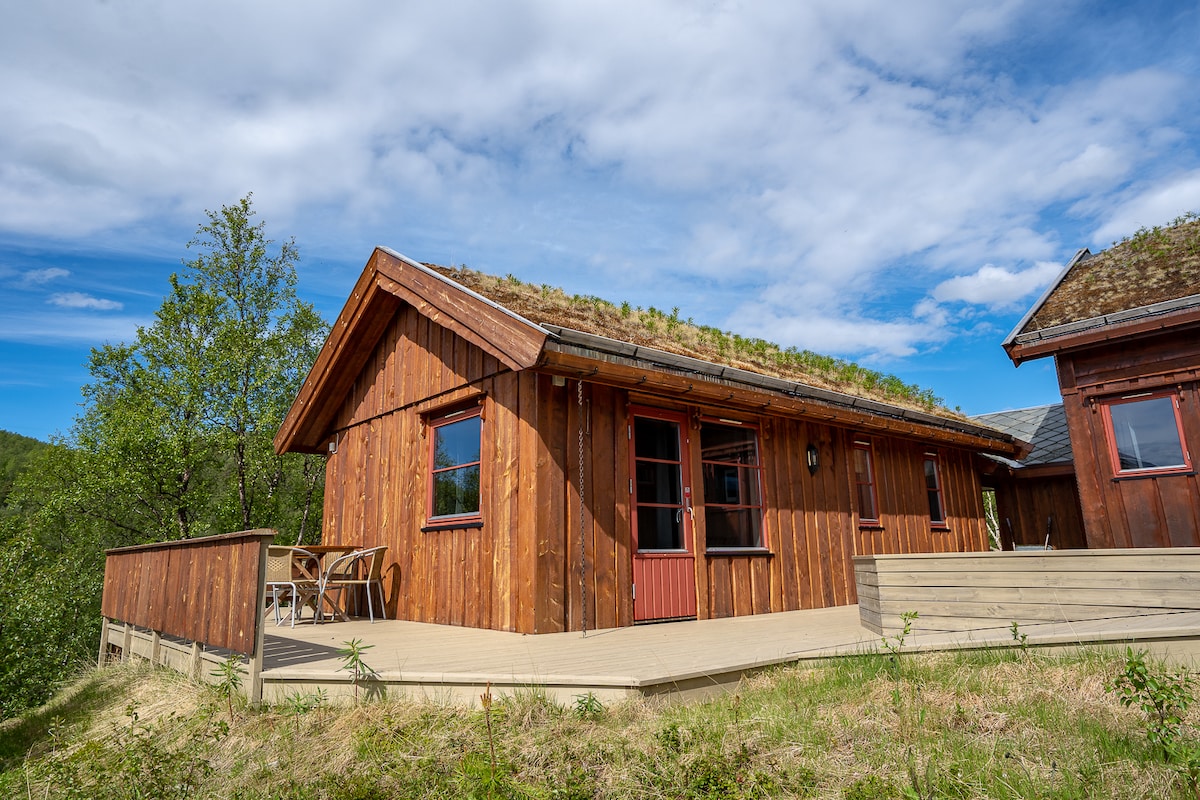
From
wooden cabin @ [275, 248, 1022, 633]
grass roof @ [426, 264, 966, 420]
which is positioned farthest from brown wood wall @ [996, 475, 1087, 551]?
wooden cabin @ [275, 248, 1022, 633]

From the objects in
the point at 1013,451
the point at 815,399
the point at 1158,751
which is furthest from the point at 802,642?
the point at 1013,451

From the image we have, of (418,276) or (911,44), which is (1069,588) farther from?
(911,44)

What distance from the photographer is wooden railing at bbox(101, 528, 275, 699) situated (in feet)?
13.1

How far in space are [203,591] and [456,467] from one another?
2.56 metres

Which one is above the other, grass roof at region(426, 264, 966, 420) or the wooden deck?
grass roof at region(426, 264, 966, 420)

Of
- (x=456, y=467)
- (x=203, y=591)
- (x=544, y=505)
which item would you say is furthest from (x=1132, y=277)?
(x=203, y=591)

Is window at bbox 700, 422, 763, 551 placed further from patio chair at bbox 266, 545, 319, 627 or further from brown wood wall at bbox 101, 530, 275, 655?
brown wood wall at bbox 101, 530, 275, 655

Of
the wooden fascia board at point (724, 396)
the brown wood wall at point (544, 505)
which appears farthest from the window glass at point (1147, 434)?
the brown wood wall at point (544, 505)

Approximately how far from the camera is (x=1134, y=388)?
25.6ft

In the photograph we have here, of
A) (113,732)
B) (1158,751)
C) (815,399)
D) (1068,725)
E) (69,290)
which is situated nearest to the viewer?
(1158,751)

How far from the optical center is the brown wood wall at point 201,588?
403 cm

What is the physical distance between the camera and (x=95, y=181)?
2336 centimetres

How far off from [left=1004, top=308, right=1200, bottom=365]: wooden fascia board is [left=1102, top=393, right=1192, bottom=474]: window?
78cm

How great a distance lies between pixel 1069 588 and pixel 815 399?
367 cm
